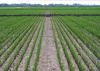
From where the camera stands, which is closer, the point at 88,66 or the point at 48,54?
the point at 88,66

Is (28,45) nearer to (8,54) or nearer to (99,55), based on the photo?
(8,54)

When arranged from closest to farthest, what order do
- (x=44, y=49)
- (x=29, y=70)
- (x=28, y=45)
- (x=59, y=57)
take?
(x=29, y=70)
(x=59, y=57)
(x=44, y=49)
(x=28, y=45)

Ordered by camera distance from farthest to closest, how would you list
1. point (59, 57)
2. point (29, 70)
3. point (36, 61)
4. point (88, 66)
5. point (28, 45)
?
1. point (28, 45)
2. point (59, 57)
3. point (36, 61)
4. point (88, 66)
5. point (29, 70)

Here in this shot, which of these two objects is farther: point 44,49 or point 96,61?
point 44,49

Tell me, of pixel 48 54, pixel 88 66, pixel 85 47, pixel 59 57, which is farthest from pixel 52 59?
pixel 85 47

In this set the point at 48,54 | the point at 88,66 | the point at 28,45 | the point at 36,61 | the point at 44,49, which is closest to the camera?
the point at 88,66

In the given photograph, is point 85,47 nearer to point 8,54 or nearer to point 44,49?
point 44,49

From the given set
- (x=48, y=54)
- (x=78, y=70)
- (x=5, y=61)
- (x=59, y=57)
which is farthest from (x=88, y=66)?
(x=5, y=61)

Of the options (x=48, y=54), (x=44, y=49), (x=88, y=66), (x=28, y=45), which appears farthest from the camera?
(x=28, y=45)

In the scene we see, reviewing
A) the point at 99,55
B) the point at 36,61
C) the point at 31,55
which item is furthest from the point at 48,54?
the point at 99,55
